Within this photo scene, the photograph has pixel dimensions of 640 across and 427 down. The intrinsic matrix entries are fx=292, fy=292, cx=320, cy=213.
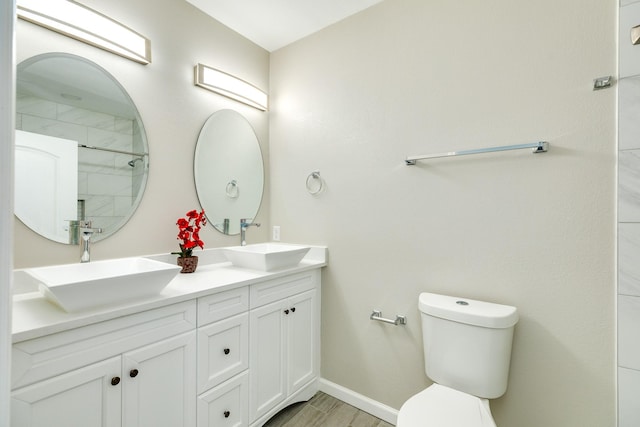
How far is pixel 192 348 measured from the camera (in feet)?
4.06

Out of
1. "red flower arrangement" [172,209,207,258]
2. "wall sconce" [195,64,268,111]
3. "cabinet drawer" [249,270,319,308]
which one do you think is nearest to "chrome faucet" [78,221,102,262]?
"red flower arrangement" [172,209,207,258]

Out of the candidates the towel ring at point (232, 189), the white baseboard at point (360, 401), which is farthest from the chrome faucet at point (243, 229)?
the white baseboard at point (360, 401)

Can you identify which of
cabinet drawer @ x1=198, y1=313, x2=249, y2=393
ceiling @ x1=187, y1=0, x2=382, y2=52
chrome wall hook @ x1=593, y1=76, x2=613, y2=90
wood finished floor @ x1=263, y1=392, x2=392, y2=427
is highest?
ceiling @ x1=187, y1=0, x2=382, y2=52

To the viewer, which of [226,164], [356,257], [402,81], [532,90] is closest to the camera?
[532,90]

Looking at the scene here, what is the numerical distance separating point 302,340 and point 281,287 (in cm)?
42

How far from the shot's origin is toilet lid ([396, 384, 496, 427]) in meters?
1.06

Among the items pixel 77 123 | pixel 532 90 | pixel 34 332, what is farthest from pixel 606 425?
pixel 77 123

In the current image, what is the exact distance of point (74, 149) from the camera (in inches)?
53.2

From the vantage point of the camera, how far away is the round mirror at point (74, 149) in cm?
122

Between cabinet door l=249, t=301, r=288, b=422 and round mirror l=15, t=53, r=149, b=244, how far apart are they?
2.87 ft

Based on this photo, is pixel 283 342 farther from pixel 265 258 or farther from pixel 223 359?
pixel 265 258

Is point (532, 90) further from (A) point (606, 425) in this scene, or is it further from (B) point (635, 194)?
(A) point (606, 425)

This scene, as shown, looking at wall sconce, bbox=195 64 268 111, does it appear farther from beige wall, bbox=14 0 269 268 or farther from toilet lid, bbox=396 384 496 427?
toilet lid, bbox=396 384 496 427

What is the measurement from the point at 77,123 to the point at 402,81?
5.51 ft
